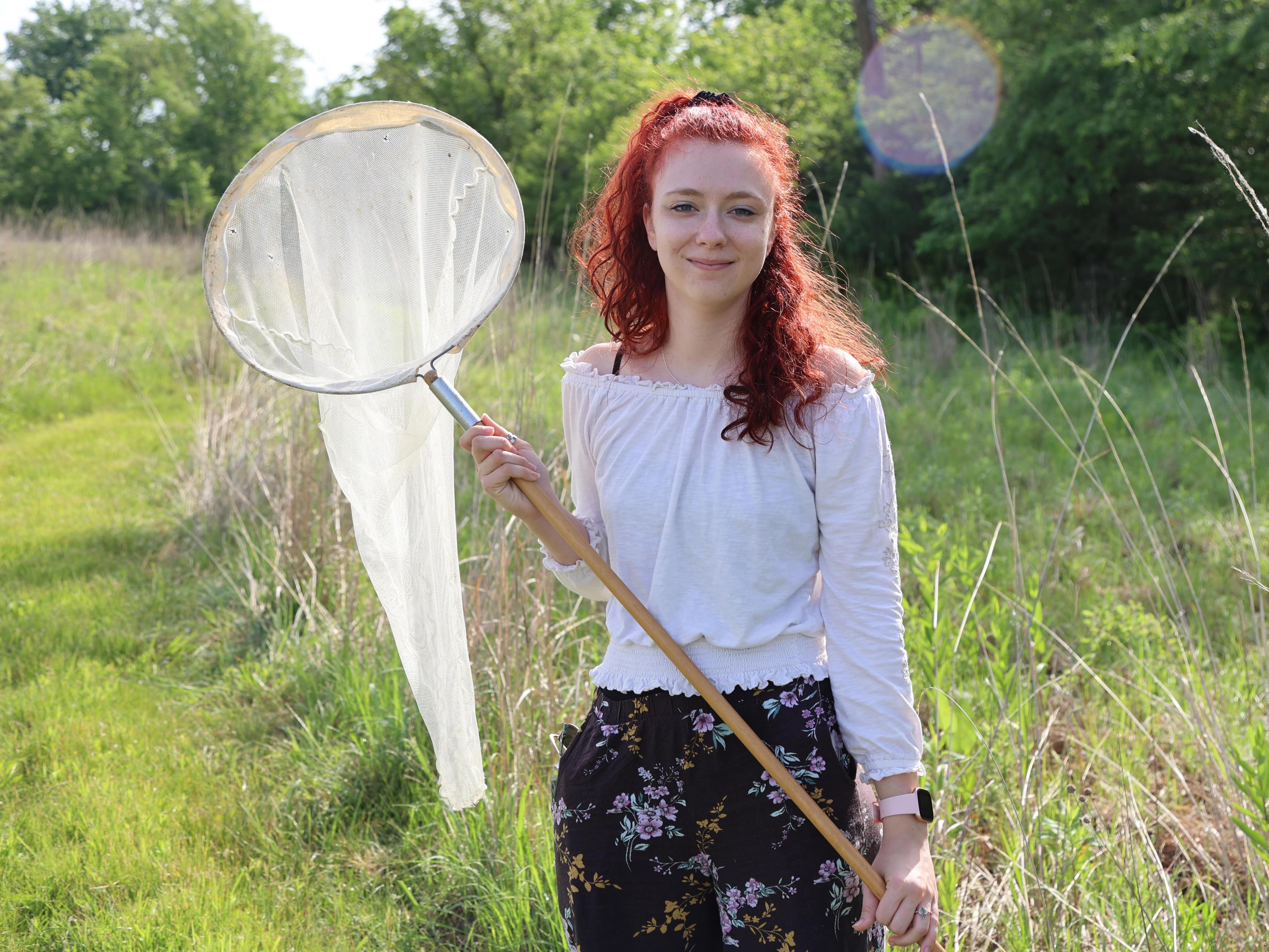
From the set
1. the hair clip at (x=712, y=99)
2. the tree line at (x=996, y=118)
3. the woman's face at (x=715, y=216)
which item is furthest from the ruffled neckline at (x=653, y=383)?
the tree line at (x=996, y=118)

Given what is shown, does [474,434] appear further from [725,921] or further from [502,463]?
[725,921]

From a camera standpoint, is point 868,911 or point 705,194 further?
point 705,194

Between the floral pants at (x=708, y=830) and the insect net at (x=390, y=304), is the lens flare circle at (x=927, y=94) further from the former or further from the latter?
the floral pants at (x=708, y=830)

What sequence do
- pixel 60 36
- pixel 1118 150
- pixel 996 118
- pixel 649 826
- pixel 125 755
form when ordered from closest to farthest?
pixel 649 826 < pixel 125 755 < pixel 1118 150 < pixel 996 118 < pixel 60 36

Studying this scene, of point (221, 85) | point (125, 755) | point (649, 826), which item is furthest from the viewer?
point (221, 85)

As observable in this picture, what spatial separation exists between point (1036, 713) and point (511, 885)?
50.2 inches

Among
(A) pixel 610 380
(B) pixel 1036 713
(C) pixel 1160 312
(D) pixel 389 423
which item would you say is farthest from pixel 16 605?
(C) pixel 1160 312

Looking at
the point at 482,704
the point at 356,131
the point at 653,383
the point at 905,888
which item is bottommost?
the point at 482,704

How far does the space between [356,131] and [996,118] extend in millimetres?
11845

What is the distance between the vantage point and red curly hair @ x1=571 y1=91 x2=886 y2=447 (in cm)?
148

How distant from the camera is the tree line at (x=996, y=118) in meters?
10.5

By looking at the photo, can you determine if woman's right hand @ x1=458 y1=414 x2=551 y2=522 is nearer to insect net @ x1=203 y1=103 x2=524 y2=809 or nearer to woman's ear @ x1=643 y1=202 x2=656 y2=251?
insect net @ x1=203 y1=103 x2=524 y2=809

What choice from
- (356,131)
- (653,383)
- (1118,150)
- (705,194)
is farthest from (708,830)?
(1118,150)

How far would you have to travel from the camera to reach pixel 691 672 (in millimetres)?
1417
